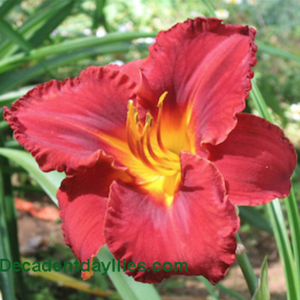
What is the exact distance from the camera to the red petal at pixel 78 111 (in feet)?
1.97

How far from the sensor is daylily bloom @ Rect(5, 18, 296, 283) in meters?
0.50

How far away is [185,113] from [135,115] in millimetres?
94

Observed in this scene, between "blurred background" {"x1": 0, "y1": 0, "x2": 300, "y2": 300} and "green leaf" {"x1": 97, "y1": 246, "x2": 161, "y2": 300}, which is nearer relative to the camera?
"green leaf" {"x1": 97, "y1": 246, "x2": 161, "y2": 300}

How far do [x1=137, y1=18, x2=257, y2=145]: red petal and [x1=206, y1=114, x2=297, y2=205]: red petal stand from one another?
0.10 feet

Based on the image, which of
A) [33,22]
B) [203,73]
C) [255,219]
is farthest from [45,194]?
[203,73]

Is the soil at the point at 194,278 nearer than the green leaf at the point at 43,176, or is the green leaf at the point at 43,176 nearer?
the green leaf at the point at 43,176

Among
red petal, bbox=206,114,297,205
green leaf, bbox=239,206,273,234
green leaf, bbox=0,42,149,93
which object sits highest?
green leaf, bbox=0,42,149,93

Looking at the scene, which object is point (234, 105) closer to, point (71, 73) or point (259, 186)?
point (259, 186)

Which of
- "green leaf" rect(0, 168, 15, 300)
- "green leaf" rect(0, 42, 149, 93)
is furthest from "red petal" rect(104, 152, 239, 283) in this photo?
"green leaf" rect(0, 42, 149, 93)

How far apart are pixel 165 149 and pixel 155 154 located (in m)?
0.02

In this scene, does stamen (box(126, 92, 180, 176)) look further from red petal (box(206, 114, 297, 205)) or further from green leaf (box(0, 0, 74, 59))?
green leaf (box(0, 0, 74, 59))

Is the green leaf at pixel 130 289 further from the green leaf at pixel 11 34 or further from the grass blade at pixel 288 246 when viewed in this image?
the green leaf at pixel 11 34

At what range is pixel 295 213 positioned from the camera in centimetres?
66

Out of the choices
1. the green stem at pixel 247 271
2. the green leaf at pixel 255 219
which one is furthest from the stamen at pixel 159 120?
the green leaf at pixel 255 219
